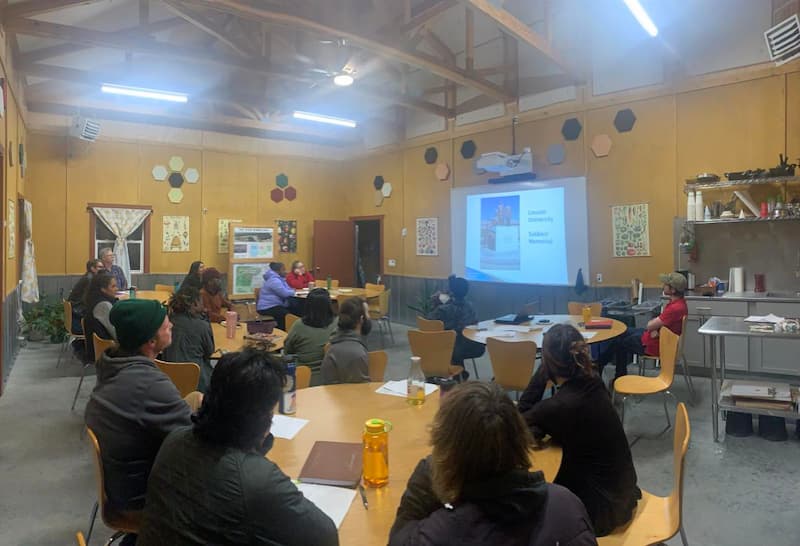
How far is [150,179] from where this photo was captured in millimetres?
8953

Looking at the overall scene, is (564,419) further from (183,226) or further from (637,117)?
(183,226)

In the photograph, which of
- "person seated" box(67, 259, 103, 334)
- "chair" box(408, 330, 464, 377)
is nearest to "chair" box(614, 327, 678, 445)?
"chair" box(408, 330, 464, 377)

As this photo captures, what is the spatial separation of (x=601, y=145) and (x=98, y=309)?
5.86m

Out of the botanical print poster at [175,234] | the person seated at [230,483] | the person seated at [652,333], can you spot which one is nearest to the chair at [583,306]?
the person seated at [652,333]

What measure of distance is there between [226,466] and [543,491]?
0.68 metres

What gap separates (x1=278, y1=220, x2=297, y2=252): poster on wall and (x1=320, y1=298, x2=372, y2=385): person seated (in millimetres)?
7475

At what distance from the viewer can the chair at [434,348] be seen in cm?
405

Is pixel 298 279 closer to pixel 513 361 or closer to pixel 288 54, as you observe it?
pixel 288 54

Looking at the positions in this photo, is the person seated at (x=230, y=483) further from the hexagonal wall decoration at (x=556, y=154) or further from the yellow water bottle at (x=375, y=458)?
the hexagonal wall decoration at (x=556, y=154)

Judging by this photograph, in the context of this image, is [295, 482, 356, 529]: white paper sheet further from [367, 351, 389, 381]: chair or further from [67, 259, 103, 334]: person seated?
[67, 259, 103, 334]: person seated

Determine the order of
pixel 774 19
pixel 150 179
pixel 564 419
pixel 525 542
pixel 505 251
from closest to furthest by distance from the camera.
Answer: pixel 525 542 < pixel 564 419 < pixel 774 19 < pixel 505 251 < pixel 150 179

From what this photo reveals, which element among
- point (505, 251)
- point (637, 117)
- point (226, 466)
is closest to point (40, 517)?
point (226, 466)

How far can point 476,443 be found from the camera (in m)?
1.09

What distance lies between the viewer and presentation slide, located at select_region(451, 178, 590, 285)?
6.95 metres
